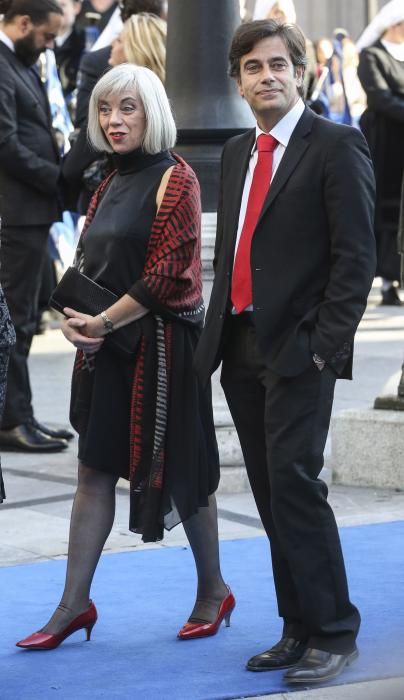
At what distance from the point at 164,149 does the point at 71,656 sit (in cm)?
162

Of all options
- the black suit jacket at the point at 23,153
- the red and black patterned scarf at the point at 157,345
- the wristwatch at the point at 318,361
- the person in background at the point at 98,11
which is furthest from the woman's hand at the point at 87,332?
the person in background at the point at 98,11

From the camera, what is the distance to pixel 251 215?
4.60 meters

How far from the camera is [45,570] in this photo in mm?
5977

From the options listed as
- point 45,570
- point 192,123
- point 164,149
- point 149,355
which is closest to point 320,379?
point 149,355

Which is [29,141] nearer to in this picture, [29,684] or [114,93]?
[114,93]

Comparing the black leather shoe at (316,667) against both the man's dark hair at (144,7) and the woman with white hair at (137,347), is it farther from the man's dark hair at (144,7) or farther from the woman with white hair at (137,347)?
the man's dark hair at (144,7)

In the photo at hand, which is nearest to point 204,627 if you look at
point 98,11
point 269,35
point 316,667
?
point 316,667

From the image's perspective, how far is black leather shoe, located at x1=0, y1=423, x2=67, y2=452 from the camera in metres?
8.41

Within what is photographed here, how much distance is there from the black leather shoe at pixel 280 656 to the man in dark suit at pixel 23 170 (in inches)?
143

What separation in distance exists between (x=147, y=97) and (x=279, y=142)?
59 cm

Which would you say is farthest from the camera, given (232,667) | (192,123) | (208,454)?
(192,123)

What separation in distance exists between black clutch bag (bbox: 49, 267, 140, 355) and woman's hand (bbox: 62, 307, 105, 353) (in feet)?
0.08

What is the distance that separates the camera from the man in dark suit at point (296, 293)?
4.43 metres

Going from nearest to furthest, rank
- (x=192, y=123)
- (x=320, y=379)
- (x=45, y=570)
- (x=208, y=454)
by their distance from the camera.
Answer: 1. (x=320, y=379)
2. (x=208, y=454)
3. (x=45, y=570)
4. (x=192, y=123)
